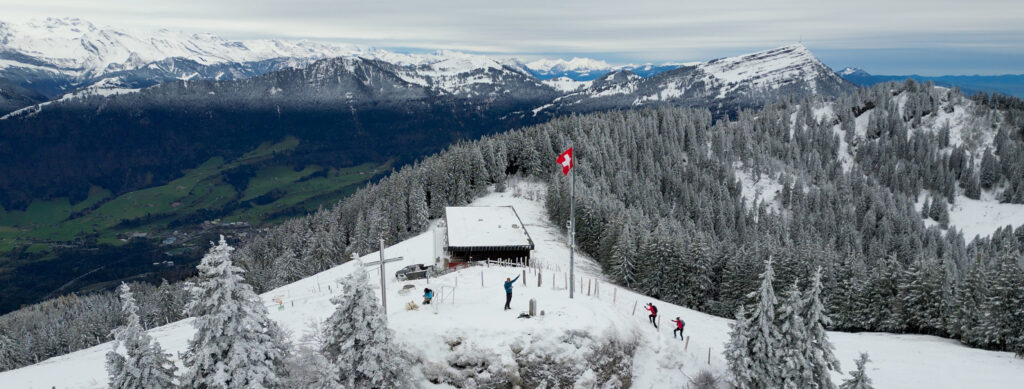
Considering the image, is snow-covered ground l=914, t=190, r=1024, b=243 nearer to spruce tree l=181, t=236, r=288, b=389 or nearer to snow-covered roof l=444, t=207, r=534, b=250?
snow-covered roof l=444, t=207, r=534, b=250

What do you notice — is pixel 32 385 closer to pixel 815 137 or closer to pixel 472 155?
pixel 472 155

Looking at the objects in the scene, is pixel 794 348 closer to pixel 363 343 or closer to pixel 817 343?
pixel 817 343

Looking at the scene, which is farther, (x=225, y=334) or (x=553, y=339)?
(x=553, y=339)

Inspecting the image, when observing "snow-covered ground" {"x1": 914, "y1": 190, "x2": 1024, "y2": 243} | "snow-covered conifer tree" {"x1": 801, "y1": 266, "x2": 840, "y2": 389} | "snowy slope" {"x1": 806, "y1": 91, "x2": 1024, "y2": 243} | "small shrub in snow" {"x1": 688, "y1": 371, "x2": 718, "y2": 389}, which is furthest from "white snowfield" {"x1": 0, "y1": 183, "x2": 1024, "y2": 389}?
"snowy slope" {"x1": 806, "y1": 91, "x2": 1024, "y2": 243}

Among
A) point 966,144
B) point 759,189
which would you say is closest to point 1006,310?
point 759,189

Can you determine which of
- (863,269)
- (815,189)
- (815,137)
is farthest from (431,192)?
(815,137)

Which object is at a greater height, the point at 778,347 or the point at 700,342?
the point at 778,347
